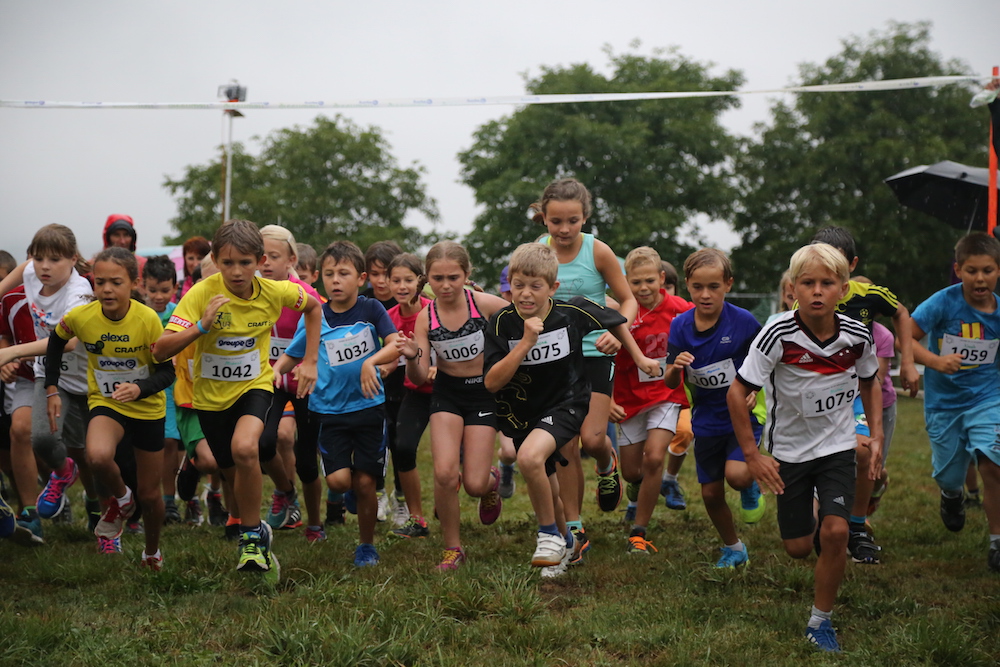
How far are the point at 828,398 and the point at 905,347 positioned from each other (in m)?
1.74

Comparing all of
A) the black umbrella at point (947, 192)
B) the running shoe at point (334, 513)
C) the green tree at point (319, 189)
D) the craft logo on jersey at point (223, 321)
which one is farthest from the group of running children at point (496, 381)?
the green tree at point (319, 189)

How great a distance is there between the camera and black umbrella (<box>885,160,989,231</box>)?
916 centimetres

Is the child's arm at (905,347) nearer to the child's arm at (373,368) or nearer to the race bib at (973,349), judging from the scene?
the race bib at (973,349)

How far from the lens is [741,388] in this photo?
449cm

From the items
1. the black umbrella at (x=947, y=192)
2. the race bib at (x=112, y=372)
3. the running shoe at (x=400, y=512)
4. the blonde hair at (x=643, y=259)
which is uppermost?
the black umbrella at (x=947, y=192)

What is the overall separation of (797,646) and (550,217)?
10.2 feet

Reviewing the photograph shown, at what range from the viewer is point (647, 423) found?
21.6 ft

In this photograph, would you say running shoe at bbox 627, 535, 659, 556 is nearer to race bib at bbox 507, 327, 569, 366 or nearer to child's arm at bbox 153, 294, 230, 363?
race bib at bbox 507, 327, 569, 366

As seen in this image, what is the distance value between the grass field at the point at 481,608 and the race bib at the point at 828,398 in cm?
105

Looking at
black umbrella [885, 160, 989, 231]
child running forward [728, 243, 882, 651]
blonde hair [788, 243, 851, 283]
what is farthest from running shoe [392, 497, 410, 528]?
black umbrella [885, 160, 989, 231]

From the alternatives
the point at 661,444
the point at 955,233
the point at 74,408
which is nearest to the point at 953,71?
the point at 955,233

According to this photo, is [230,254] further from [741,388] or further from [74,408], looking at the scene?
[741,388]

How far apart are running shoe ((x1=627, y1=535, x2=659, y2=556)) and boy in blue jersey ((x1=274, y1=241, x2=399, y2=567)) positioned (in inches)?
68.9

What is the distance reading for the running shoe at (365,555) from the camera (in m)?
5.65
